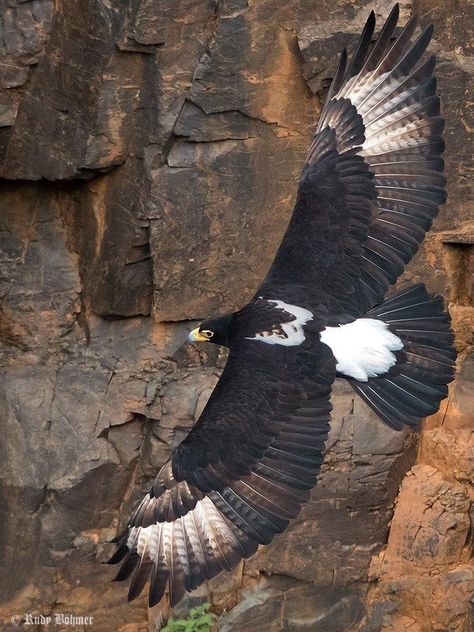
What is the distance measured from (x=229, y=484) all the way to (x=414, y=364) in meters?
1.10

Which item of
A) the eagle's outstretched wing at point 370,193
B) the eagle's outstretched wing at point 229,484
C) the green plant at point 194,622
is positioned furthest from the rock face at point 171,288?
the eagle's outstretched wing at point 229,484

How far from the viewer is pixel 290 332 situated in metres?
8.49

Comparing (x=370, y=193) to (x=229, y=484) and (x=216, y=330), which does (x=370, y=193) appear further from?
(x=229, y=484)

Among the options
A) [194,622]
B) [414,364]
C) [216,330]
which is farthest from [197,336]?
[194,622]

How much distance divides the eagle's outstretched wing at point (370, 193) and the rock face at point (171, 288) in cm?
85

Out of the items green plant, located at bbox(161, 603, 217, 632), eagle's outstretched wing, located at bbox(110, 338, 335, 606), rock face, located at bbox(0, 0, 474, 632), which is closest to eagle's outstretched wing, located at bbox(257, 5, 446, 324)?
eagle's outstretched wing, located at bbox(110, 338, 335, 606)

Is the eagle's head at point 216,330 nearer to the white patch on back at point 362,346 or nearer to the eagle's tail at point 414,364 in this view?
the white patch on back at point 362,346

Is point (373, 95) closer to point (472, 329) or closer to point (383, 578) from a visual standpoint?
point (472, 329)

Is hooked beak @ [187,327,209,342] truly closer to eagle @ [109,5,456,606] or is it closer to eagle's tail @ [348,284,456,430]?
eagle @ [109,5,456,606]

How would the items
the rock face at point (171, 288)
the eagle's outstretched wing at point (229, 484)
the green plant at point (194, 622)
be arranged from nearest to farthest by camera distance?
the eagle's outstretched wing at point (229, 484) < the rock face at point (171, 288) < the green plant at point (194, 622)

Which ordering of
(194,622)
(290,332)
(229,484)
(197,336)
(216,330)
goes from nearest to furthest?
(229,484), (290,332), (216,330), (197,336), (194,622)

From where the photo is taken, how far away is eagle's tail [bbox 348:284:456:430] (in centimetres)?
841

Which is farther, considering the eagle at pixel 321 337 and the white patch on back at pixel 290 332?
the white patch on back at pixel 290 332

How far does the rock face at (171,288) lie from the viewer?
31.5 ft
